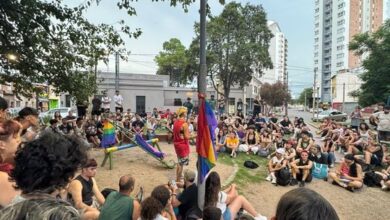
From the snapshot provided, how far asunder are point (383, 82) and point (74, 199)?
74.0 feet

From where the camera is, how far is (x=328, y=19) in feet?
359

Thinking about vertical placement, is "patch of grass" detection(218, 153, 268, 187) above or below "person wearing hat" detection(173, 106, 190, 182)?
below

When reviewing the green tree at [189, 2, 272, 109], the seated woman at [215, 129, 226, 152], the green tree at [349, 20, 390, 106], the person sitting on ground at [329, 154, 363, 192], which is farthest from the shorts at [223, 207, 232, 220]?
the green tree at [189, 2, 272, 109]

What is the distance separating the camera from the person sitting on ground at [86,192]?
15.0 feet

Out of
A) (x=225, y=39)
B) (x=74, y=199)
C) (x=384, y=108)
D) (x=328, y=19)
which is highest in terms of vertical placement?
(x=328, y=19)

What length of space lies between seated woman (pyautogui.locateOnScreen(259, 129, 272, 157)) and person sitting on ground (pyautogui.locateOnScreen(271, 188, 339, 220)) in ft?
39.2

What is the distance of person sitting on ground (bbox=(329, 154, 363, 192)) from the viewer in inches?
384

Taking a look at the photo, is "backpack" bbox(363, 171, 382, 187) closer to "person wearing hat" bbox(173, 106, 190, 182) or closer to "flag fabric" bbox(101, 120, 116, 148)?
"person wearing hat" bbox(173, 106, 190, 182)

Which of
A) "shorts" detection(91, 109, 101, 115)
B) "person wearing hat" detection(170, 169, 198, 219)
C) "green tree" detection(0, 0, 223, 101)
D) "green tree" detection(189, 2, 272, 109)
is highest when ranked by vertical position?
"green tree" detection(189, 2, 272, 109)

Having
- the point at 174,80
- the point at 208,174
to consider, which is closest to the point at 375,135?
the point at 208,174

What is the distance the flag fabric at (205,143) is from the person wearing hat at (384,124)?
429 inches

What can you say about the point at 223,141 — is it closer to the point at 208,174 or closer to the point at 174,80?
the point at 208,174

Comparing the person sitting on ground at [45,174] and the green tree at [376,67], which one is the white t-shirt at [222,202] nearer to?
the person sitting on ground at [45,174]

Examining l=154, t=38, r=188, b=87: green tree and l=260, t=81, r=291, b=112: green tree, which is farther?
l=260, t=81, r=291, b=112: green tree
